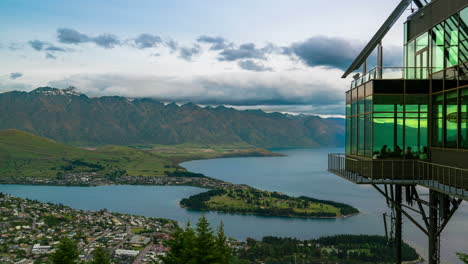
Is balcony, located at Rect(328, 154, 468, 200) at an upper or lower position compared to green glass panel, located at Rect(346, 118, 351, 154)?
lower

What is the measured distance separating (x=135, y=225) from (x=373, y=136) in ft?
386

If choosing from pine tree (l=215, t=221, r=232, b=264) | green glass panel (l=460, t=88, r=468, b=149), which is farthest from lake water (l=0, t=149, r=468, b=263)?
green glass panel (l=460, t=88, r=468, b=149)

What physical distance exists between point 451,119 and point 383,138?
9.91 feet

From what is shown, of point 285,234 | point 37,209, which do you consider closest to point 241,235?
point 285,234

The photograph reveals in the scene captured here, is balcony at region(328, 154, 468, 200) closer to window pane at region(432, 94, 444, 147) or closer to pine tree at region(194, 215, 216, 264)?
window pane at region(432, 94, 444, 147)

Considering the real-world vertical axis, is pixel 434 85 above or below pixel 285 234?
above

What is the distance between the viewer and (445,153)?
55.6 ft

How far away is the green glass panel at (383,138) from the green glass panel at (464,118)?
10.4 ft

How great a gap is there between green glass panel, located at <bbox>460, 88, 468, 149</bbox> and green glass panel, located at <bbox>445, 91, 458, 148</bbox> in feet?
1.36

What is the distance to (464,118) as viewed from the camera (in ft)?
51.6

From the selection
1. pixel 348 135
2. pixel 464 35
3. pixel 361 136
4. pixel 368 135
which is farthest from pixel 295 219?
pixel 464 35

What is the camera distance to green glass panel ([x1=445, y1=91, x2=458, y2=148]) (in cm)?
1634

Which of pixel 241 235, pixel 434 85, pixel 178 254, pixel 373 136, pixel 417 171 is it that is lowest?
pixel 241 235

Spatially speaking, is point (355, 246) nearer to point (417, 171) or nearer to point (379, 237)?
point (379, 237)
